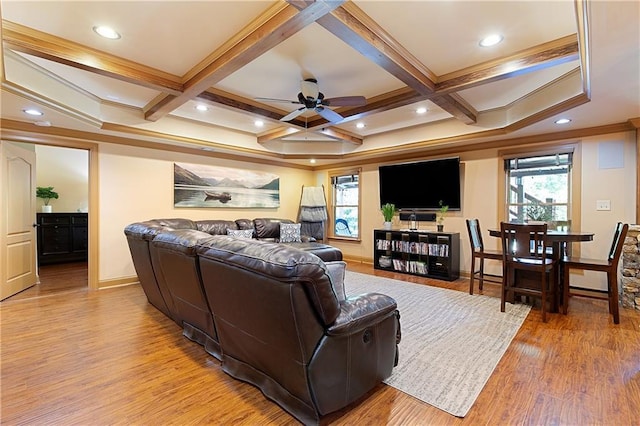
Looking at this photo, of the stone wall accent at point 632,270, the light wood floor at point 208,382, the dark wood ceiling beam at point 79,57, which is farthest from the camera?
the stone wall accent at point 632,270

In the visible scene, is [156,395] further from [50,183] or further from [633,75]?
[50,183]

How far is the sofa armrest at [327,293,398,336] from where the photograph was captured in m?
1.56

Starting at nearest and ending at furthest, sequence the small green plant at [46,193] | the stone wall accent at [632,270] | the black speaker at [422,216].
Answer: the stone wall accent at [632,270]
the black speaker at [422,216]
the small green plant at [46,193]

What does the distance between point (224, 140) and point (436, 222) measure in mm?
4265

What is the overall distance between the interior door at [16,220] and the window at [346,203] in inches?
218

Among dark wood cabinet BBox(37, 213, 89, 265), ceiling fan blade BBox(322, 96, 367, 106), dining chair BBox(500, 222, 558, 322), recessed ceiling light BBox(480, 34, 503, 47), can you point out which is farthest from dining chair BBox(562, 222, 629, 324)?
dark wood cabinet BBox(37, 213, 89, 265)

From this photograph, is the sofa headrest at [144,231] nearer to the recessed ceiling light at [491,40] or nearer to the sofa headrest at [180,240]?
the sofa headrest at [180,240]

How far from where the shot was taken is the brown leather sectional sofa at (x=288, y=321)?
58.0 inches

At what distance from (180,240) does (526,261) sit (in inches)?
140

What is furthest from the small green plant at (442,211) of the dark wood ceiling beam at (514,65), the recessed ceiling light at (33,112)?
the recessed ceiling light at (33,112)

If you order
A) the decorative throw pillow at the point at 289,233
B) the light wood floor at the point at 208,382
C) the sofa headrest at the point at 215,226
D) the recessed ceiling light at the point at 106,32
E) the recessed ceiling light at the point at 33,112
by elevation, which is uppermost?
the recessed ceiling light at the point at 106,32

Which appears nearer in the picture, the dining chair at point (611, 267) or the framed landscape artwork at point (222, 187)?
the dining chair at point (611, 267)

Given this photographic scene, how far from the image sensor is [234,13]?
226 centimetres

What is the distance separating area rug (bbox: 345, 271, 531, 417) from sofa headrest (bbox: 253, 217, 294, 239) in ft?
7.35
